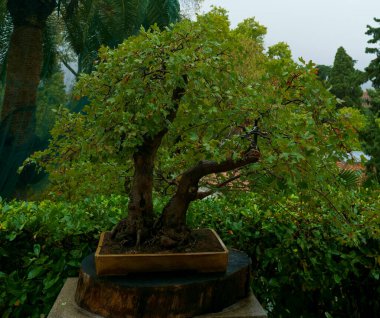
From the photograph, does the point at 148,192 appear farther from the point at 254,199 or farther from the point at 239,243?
the point at 254,199

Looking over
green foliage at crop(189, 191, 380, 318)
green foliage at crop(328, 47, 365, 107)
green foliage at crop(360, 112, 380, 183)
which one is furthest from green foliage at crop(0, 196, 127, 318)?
green foliage at crop(328, 47, 365, 107)

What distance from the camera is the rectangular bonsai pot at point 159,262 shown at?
2.37 metres

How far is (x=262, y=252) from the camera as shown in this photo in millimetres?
3354

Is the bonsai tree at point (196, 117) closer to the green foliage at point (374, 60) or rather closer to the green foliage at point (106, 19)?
the green foliage at point (106, 19)

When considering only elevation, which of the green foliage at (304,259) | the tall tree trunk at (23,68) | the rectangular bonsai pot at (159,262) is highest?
the tall tree trunk at (23,68)

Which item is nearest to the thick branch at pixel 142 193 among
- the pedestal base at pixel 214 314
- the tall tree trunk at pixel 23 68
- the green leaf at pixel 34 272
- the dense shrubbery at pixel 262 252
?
the pedestal base at pixel 214 314

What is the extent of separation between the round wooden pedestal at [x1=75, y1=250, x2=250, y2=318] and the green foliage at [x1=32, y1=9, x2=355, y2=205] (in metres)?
0.70

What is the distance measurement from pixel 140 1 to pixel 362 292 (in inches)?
315

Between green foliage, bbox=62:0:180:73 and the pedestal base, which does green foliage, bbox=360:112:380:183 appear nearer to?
green foliage, bbox=62:0:180:73

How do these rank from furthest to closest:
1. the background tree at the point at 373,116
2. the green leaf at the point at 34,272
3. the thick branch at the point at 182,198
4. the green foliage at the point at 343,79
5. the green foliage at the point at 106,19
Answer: the green foliage at the point at 343,79, the background tree at the point at 373,116, the green foliage at the point at 106,19, the green leaf at the point at 34,272, the thick branch at the point at 182,198

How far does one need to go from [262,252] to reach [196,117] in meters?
1.39

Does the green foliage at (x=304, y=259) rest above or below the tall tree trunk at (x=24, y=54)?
below

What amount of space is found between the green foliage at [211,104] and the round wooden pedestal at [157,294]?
701 mm

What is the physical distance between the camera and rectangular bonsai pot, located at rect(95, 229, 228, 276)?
93.4 inches
